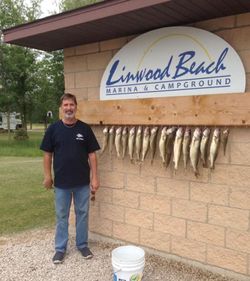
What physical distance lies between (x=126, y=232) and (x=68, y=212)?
794mm

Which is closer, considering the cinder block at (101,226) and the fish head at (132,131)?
the fish head at (132,131)

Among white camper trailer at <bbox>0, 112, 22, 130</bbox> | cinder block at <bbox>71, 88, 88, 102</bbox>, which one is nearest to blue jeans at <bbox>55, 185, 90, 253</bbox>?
cinder block at <bbox>71, 88, 88, 102</bbox>

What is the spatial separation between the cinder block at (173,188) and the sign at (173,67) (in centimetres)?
97

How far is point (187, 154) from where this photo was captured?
4246 millimetres

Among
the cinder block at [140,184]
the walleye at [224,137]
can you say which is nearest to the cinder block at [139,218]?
the cinder block at [140,184]

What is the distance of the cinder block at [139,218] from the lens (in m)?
4.83

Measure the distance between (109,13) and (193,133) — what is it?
1.48 m

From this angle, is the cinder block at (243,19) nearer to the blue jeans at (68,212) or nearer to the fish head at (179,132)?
the fish head at (179,132)

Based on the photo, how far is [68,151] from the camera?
4.60m

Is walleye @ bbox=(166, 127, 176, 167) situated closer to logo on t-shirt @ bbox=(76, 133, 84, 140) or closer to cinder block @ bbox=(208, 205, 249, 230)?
cinder block @ bbox=(208, 205, 249, 230)

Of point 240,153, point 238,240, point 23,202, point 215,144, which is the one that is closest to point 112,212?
point 238,240

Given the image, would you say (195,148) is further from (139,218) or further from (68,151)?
(68,151)

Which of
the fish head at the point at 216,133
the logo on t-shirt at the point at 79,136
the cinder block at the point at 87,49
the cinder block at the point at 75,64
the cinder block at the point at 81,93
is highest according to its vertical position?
the cinder block at the point at 87,49

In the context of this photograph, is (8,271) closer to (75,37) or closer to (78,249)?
(78,249)
